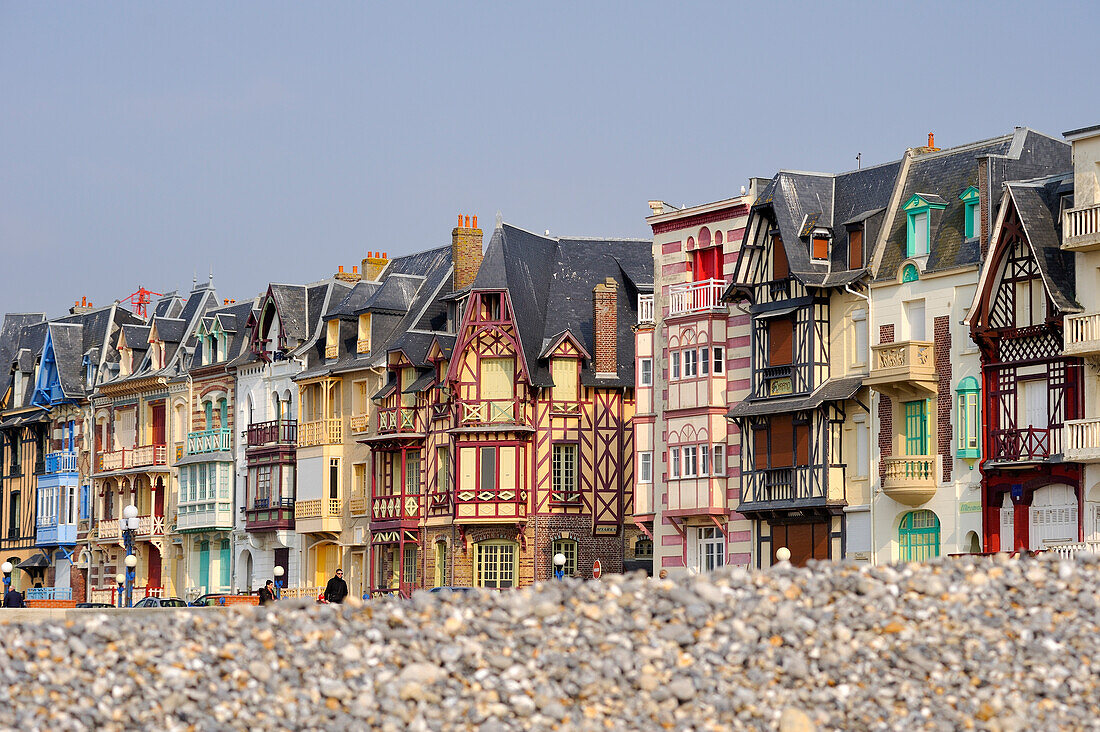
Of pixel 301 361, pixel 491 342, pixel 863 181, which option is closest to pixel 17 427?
pixel 301 361

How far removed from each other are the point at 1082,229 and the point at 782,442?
39.1 feet

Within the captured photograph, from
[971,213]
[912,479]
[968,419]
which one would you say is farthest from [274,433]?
[968,419]

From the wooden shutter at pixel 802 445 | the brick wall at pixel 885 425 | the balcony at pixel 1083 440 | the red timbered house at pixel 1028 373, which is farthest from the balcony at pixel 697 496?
the balcony at pixel 1083 440

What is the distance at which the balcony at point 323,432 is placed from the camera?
245 ft

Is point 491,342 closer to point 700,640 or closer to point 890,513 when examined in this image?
point 890,513

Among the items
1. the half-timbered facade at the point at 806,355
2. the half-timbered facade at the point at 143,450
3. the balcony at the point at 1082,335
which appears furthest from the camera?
the half-timbered facade at the point at 143,450

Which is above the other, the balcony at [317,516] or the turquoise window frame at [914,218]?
the turquoise window frame at [914,218]

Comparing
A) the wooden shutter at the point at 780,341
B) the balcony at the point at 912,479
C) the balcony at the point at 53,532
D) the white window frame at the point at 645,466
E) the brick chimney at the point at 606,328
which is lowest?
the balcony at the point at 53,532

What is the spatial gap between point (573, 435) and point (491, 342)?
4207mm

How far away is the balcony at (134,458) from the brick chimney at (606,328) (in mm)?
25871

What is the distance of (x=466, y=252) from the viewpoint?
72.6 metres

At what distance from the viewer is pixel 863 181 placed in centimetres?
5781

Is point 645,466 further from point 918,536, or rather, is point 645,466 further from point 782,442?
point 918,536

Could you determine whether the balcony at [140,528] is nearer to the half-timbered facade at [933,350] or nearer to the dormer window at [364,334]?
the dormer window at [364,334]
